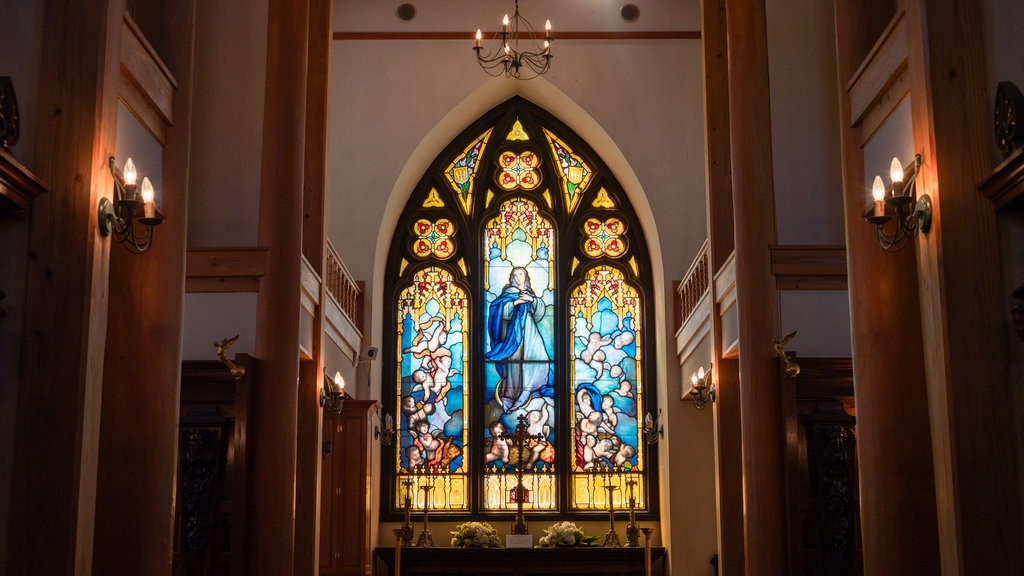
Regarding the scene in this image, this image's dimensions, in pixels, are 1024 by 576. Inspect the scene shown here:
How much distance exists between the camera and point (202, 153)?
10.5 meters

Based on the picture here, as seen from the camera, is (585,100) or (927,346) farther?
(585,100)

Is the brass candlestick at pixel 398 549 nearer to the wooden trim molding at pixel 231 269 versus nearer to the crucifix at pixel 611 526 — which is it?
the crucifix at pixel 611 526

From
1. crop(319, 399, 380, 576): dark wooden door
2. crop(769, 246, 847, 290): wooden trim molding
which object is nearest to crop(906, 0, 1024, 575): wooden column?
crop(769, 246, 847, 290): wooden trim molding

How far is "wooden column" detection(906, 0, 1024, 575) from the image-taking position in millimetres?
4879

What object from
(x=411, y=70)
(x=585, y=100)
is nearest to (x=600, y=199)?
(x=585, y=100)

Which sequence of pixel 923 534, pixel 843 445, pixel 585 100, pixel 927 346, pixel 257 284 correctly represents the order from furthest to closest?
pixel 585 100
pixel 257 284
pixel 843 445
pixel 923 534
pixel 927 346

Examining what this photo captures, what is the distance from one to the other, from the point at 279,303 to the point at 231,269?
517 mm

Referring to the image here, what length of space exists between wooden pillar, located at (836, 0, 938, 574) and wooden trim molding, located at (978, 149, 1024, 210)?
1.63 meters

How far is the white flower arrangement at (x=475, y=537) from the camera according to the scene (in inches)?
→ 588

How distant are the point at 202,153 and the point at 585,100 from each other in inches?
256

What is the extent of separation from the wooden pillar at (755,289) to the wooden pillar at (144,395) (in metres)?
4.44

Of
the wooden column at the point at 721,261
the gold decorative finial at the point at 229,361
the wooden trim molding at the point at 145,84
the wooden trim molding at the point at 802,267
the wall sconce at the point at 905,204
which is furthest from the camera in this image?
the wooden column at the point at 721,261

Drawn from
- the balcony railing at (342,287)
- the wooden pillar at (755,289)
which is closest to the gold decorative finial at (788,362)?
the wooden pillar at (755,289)

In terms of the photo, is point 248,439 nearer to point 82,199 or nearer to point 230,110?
point 230,110
